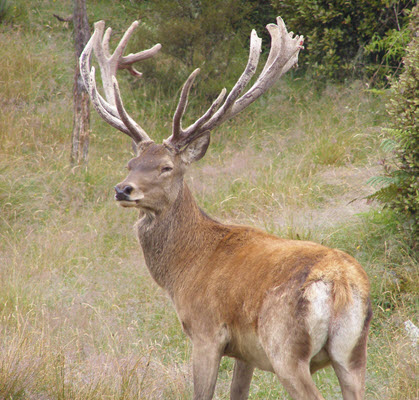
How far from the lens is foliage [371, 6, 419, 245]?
5.35 metres

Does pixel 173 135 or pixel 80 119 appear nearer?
pixel 173 135

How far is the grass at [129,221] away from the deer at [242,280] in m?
0.61

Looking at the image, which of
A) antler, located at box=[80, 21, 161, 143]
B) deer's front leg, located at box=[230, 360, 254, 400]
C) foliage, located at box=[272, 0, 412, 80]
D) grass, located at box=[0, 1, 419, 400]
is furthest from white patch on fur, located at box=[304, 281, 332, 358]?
foliage, located at box=[272, 0, 412, 80]

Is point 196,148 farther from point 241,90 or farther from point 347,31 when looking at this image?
point 347,31

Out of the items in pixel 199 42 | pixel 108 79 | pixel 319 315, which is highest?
pixel 199 42

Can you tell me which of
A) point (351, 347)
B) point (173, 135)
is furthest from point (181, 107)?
point (351, 347)

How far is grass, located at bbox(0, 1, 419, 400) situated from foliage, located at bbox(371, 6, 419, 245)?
Answer: 43 centimetres


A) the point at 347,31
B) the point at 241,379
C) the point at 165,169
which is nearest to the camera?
the point at 241,379

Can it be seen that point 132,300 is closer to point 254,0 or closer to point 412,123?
point 412,123

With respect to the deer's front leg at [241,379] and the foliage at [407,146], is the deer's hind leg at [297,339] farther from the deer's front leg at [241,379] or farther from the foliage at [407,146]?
the foliage at [407,146]

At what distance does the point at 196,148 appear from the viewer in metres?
4.45

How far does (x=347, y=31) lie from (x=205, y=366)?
746 centimetres

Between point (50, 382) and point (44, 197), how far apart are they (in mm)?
3928

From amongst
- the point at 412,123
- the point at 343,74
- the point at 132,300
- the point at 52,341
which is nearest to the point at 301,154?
the point at 343,74
